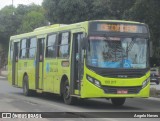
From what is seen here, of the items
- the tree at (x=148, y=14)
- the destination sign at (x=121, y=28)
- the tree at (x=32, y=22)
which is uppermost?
the tree at (x=32, y=22)

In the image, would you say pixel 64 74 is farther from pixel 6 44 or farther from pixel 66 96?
pixel 6 44

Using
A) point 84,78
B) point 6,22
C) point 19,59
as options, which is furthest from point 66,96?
point 6,22

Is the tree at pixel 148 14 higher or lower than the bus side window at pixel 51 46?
higher

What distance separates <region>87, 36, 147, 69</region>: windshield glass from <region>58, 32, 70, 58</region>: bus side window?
1754 mm

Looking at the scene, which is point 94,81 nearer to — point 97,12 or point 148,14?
point 148,14

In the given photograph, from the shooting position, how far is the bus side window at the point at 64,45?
1851 cm

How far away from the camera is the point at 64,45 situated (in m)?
18.9

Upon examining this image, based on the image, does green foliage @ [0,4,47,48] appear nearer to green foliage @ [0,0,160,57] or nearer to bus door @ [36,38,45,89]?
green foliage @ [0,0,160,57]

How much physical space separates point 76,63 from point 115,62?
5.09ft

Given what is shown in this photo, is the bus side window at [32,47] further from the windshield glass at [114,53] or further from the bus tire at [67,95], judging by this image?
the windshield glass at [114,53]

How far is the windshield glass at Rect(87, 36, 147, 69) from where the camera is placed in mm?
16859

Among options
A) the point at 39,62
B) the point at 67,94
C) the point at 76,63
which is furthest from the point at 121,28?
the point at 39,62

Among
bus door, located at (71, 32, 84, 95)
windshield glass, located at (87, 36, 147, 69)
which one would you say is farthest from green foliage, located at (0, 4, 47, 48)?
windshield glass, located at (87, 36, 147, 69)

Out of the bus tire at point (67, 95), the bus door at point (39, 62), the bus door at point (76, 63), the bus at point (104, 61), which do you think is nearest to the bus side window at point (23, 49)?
the bus door at point (39, 62)
